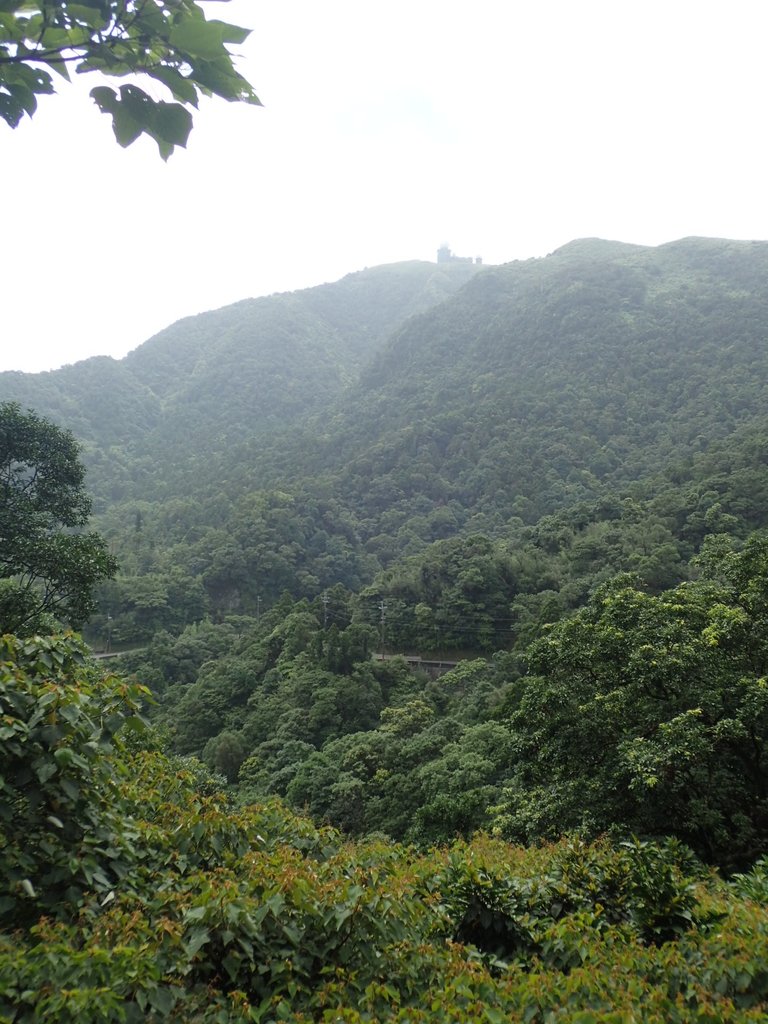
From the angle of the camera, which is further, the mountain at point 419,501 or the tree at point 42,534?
the mountain at point 419,501

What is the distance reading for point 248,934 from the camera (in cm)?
221

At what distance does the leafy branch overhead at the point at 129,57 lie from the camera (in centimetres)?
111

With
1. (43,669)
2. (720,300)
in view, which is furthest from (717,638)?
(720,300)

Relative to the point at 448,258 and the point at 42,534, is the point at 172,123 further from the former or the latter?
the point at 448,258

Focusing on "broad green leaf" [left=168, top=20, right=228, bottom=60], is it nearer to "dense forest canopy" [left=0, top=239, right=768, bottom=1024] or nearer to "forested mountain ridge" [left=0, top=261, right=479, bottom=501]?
"dense forest canopy" [left=0, top=239, right=768, bottom=1024]

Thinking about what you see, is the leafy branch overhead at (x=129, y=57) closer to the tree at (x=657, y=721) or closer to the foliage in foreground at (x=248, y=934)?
the foliage in foreground at (x=248, y=934)

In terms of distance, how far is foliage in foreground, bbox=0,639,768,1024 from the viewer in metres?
1.90

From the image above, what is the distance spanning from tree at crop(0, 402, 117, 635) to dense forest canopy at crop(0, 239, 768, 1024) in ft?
15.9

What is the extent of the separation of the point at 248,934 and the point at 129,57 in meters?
2.63

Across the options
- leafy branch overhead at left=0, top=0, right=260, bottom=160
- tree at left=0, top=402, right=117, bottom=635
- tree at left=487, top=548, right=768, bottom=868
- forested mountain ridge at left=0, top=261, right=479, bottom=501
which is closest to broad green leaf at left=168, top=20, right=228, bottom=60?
leafy branch overhead at left=0, top=0, right=260, bottom=160

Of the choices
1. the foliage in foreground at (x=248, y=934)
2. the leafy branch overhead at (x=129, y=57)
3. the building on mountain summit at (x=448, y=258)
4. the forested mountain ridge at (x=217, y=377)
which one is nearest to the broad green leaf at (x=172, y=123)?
the leafy branch overhead at (x=129, y=57)

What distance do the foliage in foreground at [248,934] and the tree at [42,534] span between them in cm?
647

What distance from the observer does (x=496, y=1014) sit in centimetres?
193

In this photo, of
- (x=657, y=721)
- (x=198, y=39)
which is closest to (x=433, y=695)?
(x=657, y=721)
